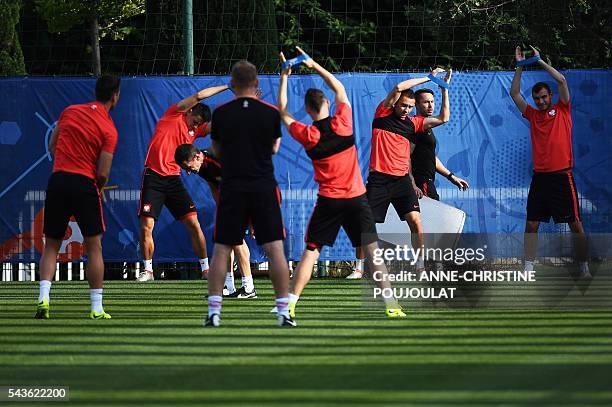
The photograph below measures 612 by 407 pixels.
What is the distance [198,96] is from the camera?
1381cm

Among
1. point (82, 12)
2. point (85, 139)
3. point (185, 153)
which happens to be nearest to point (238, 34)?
point (82, 12)

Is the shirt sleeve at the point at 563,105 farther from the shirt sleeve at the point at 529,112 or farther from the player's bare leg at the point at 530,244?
the player's bare leg at the point at 530,244

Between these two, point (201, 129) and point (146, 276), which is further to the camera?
point (146, 276)

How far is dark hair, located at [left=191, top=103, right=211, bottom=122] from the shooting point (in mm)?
14984

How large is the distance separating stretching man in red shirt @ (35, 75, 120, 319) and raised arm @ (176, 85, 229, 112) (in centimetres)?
181

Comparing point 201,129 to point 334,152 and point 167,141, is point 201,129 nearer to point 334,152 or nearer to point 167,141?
point 167,141

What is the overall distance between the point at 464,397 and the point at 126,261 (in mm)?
11236

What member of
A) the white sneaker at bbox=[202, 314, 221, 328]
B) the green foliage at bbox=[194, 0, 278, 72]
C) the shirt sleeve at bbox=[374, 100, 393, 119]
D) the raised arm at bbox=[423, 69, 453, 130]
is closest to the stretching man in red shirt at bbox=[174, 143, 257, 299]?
the shirt sleeve at bbox=[374, 100, 393, 119]

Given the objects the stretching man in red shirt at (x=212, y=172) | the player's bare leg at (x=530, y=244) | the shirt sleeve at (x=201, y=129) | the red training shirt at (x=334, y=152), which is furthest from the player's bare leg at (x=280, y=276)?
the player's bare leg at (x=530, y=244)

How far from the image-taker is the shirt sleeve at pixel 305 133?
1123 centimetres

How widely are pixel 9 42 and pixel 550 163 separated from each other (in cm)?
991

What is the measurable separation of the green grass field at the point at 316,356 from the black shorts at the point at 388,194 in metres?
2.00

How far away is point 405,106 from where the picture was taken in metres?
14.8

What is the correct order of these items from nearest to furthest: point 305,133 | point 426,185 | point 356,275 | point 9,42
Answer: point 305,133
point 426,185
point 356,275
point 9,42
